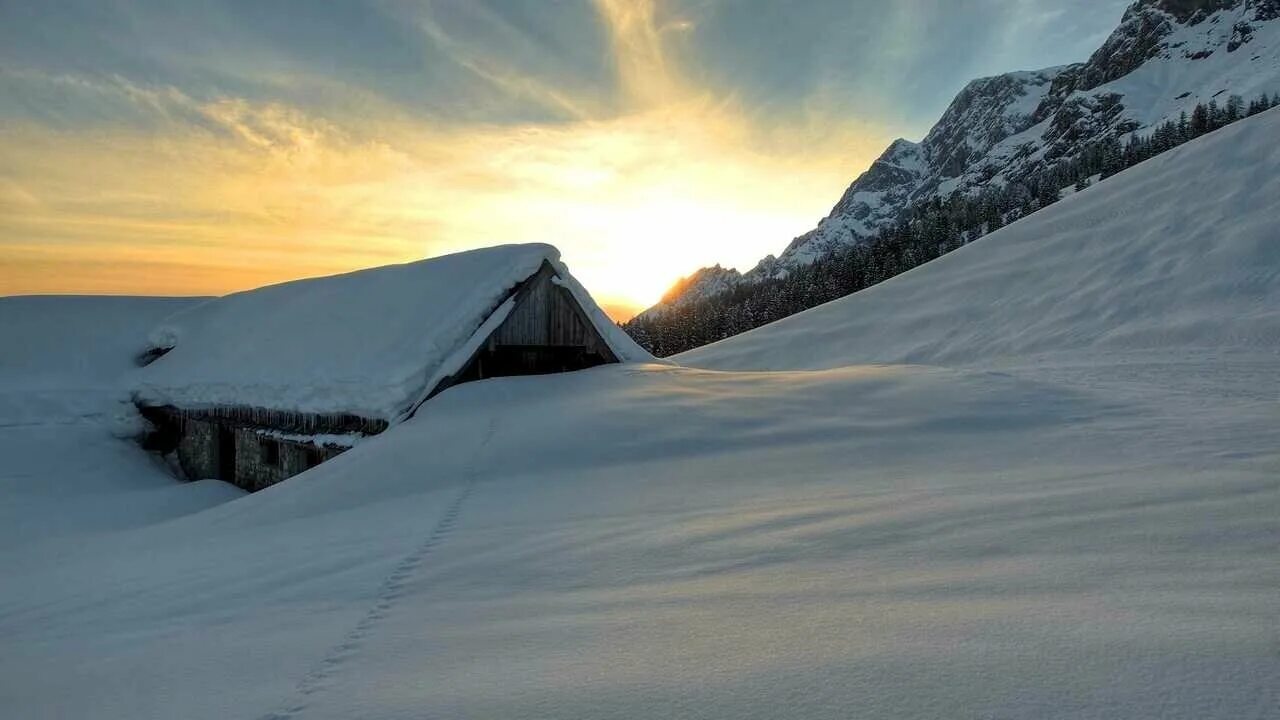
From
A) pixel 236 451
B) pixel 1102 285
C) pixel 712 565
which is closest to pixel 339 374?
pixel 236 451

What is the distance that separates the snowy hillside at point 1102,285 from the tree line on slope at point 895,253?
40194mm

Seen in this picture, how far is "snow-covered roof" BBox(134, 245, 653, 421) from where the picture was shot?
13.0 metres

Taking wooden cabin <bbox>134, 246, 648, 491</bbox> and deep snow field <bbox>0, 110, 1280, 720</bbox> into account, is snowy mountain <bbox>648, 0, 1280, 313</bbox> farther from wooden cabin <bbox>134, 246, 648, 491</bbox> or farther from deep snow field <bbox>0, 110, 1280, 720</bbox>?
deep snow field <bbox>0, 110, 1280, 720</bbox>

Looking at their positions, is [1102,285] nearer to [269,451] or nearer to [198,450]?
[269,451]

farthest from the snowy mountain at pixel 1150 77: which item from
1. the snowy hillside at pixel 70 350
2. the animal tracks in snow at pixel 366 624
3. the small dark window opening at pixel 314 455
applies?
the animal tracks in snow at pixel 366 624

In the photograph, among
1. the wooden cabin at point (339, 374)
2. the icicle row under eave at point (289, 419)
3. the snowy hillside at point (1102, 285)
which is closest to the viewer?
the icicle row under eave at point (289, 419)

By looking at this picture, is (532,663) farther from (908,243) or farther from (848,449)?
(908,243)

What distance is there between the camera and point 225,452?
54.7ft

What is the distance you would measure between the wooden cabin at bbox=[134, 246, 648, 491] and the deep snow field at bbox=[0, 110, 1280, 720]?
1.25 metres

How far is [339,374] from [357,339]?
4.96 feet

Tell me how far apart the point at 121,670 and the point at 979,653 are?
4197 mm

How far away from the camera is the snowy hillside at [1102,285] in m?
20.1

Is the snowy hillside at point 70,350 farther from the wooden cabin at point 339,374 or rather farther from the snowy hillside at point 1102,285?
the snowy hillside at point 1102,285

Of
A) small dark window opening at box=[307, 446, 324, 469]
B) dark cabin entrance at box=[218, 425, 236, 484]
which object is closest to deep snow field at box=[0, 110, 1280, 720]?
dark cabin entrance at box=[218, 425, 236, 484]
